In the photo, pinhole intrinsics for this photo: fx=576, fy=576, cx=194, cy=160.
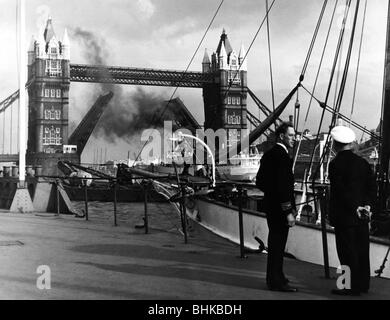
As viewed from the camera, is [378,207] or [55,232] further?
[55,232]

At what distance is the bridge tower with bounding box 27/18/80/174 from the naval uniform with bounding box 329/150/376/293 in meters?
58.4

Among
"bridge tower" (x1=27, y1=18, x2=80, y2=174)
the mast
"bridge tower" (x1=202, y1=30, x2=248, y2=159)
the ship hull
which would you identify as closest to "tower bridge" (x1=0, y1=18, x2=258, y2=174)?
"bridge tower" (x1=27, y1=18, x2=80, y2=174)

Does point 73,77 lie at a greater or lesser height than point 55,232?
greater

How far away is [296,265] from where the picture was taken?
6.84 meters

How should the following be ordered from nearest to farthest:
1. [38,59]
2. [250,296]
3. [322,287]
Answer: [250,296], [322,287], [38,59]

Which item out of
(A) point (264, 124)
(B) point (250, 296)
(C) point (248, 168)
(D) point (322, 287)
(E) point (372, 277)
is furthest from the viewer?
(C) point (248, 168)

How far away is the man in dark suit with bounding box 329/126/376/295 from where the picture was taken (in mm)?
5105

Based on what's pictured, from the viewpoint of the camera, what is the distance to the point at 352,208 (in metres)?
5.11

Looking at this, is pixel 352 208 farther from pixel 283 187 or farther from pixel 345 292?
pixel 345 292

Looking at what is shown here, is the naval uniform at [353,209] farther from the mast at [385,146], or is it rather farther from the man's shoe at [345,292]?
the mast at [385,146]

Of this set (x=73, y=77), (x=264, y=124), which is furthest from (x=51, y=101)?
(x=264, y=124)

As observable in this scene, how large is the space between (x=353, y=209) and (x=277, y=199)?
67 cm
